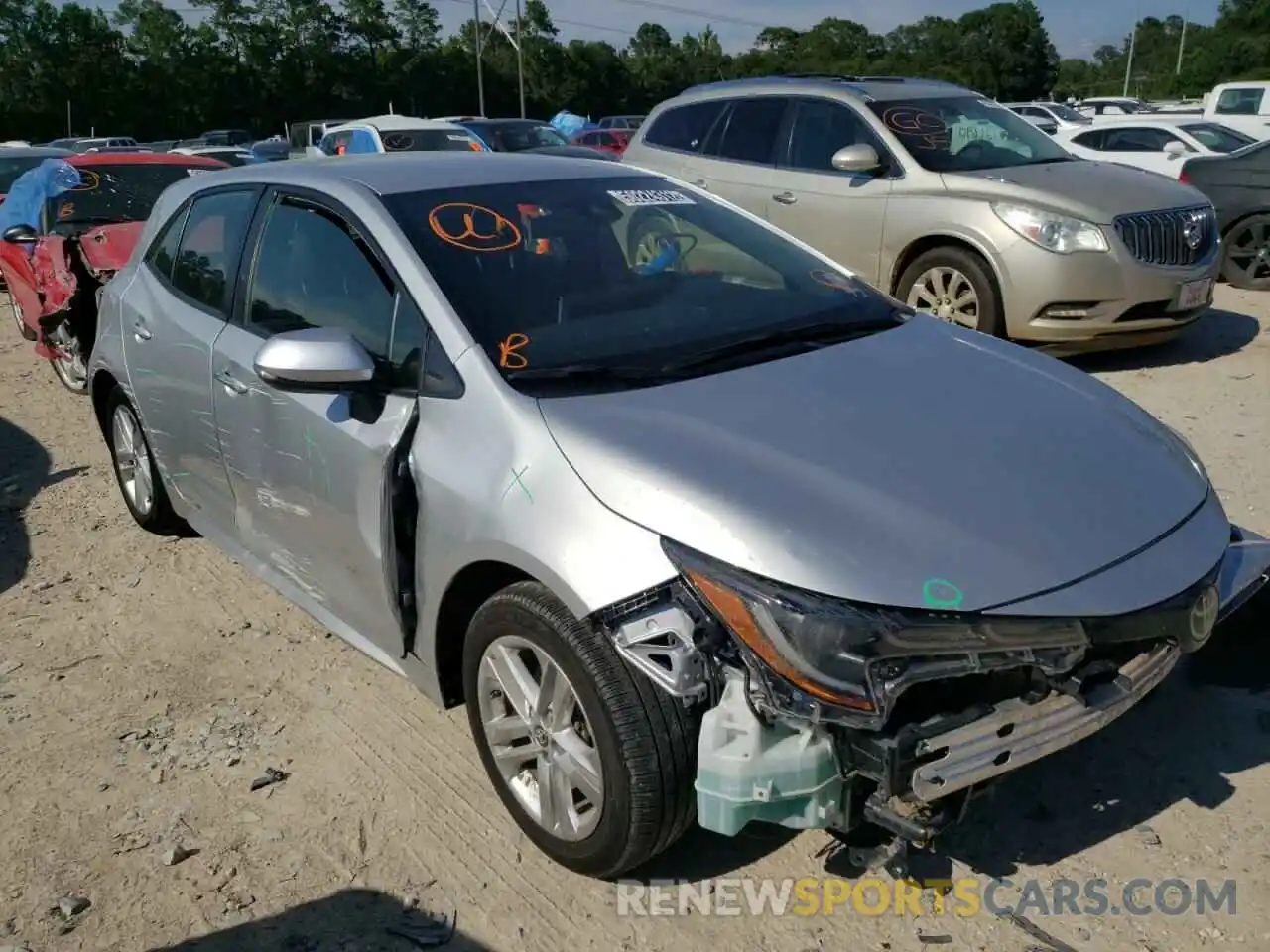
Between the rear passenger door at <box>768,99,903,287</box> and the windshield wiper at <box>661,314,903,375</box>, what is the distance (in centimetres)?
436

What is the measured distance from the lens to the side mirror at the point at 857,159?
24.2 feet

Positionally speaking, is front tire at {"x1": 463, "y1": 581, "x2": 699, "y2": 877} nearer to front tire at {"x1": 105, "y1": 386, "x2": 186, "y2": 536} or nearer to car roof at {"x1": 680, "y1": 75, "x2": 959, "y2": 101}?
front tire at {"x1": 105, "y1": 386, "x2": 186, "y2": 536}

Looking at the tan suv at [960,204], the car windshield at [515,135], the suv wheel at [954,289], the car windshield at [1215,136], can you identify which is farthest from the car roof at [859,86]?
the car windshield at [515,135]

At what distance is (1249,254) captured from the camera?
957 centimetres

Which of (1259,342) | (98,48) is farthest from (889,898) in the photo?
(98,48)

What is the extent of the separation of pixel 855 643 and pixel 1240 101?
2055 centimetres

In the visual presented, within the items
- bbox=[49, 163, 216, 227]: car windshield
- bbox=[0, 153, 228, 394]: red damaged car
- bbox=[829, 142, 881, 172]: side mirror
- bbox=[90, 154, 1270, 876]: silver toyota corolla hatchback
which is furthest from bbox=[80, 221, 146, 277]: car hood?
bbox=[829, 142, 881, 172]: side mirror

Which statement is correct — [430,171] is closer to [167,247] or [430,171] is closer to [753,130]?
[167,247]

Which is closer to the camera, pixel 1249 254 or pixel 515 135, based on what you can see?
pixel 1249 254

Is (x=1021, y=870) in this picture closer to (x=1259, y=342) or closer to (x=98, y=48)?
(x=1259, y=342)

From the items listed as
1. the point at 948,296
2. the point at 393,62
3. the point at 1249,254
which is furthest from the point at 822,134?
the point at 393,62

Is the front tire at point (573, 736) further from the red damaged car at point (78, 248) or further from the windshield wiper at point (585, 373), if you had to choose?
the red damaged car at point (78, 248)

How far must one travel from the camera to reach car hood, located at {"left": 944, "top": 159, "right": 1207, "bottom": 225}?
6828mm

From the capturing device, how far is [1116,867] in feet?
8.80
